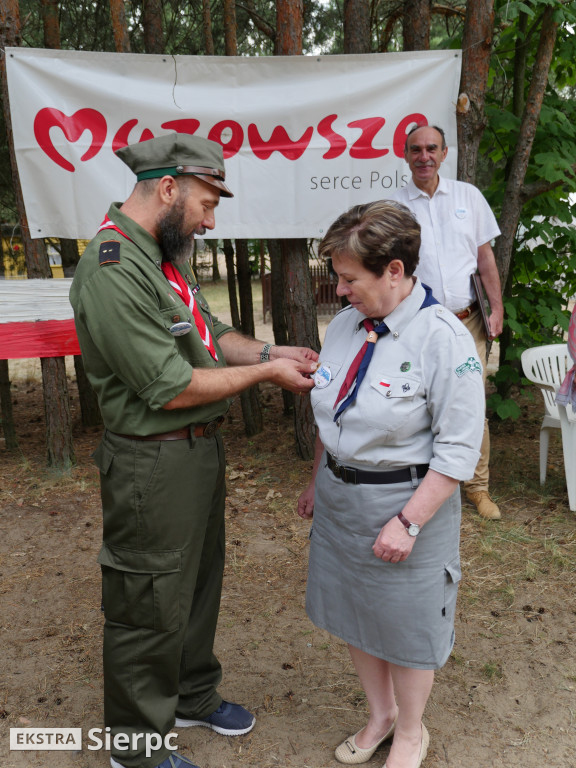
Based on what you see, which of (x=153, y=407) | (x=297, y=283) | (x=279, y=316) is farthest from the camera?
(x=279, y=316)

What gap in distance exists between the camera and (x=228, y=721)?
2682mm

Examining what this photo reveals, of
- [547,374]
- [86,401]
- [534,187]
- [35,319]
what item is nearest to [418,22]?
[534,187]

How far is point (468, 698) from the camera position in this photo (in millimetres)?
2859

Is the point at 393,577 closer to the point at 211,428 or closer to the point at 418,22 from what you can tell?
the point at 211,428

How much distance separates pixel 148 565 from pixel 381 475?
805 millimetres

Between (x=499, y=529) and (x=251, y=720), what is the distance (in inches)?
86.2

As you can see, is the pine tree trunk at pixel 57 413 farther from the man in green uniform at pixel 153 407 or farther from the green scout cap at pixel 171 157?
the green scout cap at pixel 171 157

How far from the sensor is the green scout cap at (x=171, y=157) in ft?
6.88

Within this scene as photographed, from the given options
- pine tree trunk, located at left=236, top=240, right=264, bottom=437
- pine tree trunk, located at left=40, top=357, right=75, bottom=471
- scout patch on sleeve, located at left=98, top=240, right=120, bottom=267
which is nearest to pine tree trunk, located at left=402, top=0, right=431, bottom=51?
pine tree trunk, located at left=236, top=240, right=264, bottom=437

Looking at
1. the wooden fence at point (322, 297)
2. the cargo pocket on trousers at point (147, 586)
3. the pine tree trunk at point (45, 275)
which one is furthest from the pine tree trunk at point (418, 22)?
the wooden fence at point (322, 297)

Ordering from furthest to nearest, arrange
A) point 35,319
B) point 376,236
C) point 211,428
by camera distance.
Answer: point 35,319, point 211,428, point 376,236

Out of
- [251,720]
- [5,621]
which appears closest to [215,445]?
[251,720]

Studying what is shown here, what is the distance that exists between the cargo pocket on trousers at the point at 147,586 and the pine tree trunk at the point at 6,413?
4.06 m

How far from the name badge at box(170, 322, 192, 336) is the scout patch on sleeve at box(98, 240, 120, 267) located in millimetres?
255
